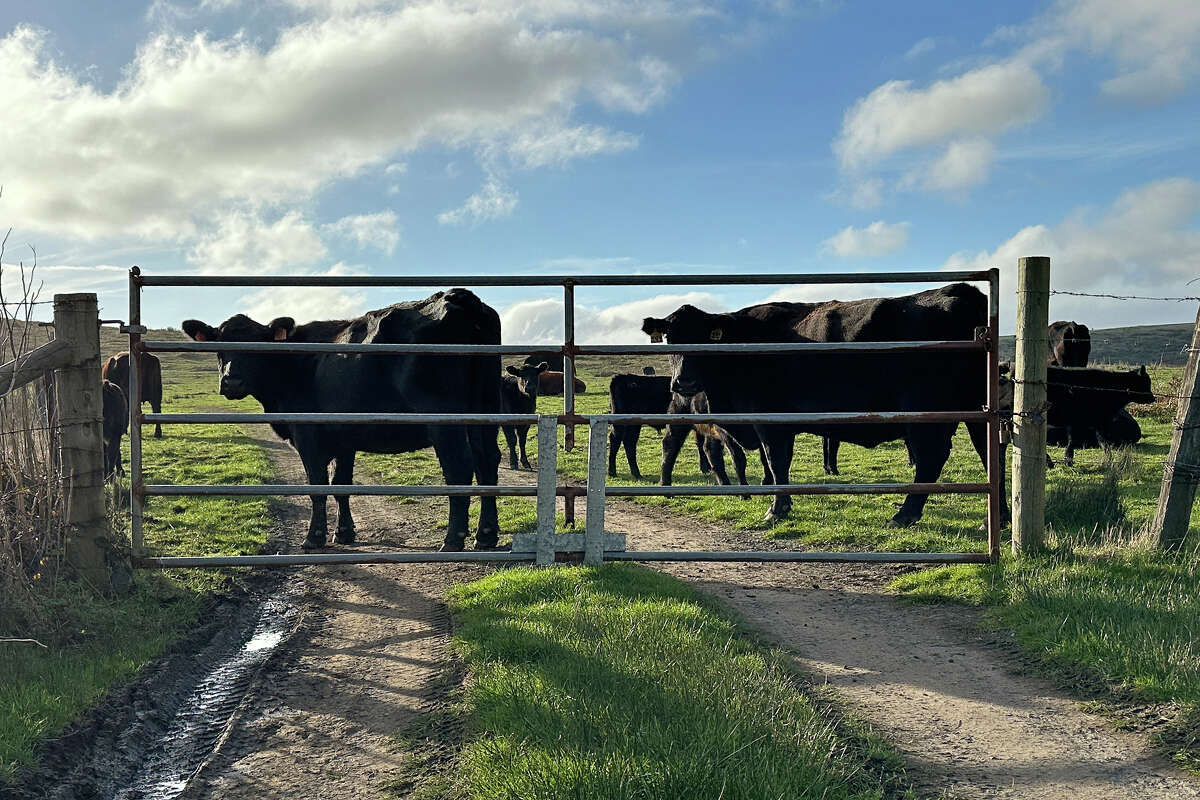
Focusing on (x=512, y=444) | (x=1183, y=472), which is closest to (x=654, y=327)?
(x=1183, y=472)

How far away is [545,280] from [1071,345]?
14.1 meters

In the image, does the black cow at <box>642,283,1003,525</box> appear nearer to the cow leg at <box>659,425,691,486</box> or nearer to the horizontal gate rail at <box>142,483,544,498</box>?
the cow leg at <box>659,425,691,486</box>

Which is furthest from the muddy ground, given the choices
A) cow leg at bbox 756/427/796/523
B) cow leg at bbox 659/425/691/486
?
cow leg at bbox 659/425/691/486

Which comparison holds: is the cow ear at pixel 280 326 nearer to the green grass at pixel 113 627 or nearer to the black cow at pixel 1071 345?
the green grass at pixel 113 627

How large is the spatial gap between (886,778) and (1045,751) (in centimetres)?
86

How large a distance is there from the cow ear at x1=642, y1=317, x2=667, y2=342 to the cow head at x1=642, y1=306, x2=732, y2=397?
0.48 metres

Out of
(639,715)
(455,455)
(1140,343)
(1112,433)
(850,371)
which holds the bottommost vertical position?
(639,715)

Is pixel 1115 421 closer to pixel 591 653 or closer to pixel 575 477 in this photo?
pixel 575 477

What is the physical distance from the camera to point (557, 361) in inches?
917

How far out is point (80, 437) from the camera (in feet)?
21.1

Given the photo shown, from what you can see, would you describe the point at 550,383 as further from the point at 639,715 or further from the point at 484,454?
the point at 639,715

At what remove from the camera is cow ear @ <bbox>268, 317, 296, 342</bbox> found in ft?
32.4

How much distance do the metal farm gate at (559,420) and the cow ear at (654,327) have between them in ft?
8.59

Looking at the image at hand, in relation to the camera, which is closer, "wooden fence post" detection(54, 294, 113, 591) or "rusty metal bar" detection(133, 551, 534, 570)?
"wooden fence post" detection(54, 294, 113, 591)
